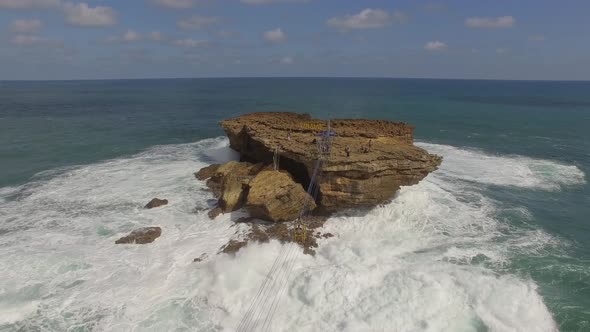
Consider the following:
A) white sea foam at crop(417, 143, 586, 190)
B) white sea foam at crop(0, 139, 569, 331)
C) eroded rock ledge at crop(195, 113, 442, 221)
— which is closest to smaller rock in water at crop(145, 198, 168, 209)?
white sea foam at crop(0, 139, 569, 331)

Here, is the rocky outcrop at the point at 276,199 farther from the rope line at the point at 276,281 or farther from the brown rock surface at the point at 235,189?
the brown rock surface at the point at 235,189

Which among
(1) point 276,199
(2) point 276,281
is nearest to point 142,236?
(1) point 276,199

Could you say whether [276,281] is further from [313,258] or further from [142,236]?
[142,236]

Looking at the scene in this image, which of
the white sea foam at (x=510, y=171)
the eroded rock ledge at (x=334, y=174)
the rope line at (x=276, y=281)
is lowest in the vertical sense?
the rope line at (x=276, y=281)

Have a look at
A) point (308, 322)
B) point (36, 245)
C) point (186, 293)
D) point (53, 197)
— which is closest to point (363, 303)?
point (308, 322)

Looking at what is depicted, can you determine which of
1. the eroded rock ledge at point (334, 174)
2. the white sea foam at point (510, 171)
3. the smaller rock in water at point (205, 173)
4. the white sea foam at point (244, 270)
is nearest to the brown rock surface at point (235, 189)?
the eroded rock ledge at point (334, 174)
